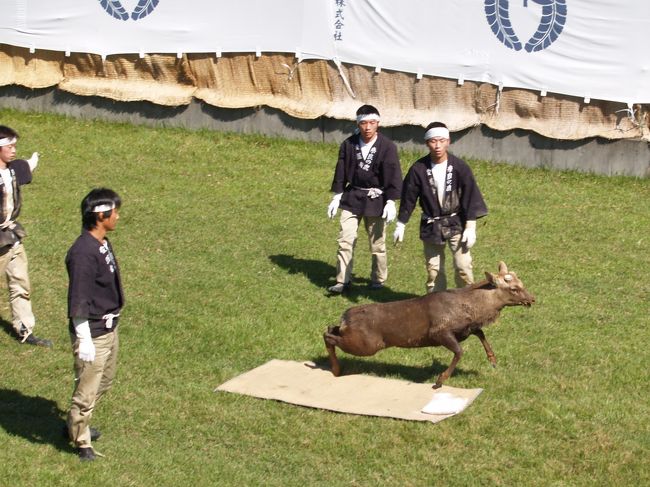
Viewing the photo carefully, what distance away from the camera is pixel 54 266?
560 inches

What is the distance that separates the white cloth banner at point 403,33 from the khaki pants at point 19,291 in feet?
27.8

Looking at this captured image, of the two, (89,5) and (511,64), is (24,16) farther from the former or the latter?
(511,64)

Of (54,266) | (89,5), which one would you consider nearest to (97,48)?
(89,5)

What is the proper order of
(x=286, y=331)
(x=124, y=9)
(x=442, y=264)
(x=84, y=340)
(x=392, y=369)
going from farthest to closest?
(x=124, y=9) → (x=442, y=264) → (x=286, y=331) → (x=392, y=369) → (x=84, y=340)

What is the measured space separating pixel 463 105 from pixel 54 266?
7381 millimetres

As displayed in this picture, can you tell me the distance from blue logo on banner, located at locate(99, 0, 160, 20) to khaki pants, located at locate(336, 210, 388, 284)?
817 cm

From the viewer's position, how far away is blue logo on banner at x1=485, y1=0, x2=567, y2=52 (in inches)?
679

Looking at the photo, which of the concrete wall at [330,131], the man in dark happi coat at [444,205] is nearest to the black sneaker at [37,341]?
the man in dark happi coat at [444,205]

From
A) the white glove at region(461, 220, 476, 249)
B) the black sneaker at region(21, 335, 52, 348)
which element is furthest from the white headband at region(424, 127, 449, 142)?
the black sneaker at region(21, 335, 52, 348)

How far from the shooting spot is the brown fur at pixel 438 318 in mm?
10500

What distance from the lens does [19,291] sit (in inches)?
468

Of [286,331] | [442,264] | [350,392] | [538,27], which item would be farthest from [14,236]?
[538,27]

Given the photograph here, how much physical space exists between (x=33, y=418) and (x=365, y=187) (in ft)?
16.7

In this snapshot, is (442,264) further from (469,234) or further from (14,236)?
(14,236)
